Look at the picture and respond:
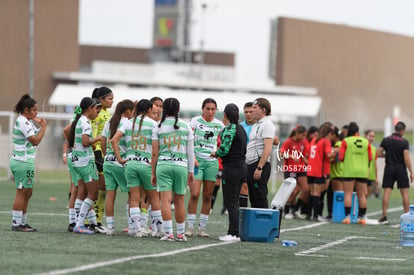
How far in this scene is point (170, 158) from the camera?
14.8 metres

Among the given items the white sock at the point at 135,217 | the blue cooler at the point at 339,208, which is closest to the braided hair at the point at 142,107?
the white sock at the point at 135,217

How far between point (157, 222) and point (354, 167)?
747 cm

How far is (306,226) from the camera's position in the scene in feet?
Answer: 66.7

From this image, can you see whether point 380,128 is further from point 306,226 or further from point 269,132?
point 269,132

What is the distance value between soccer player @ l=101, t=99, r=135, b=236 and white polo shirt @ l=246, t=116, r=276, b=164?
1880 millimetres

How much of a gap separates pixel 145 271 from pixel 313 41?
65.8 meters

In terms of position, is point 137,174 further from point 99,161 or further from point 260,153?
point 260,153

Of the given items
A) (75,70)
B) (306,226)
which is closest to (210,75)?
(75,70)

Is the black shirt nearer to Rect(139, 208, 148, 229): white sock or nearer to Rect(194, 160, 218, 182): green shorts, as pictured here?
Result: Rect(194, 160, 218, 182): green shorts

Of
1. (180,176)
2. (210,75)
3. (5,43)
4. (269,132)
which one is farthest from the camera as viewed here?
(210,75)

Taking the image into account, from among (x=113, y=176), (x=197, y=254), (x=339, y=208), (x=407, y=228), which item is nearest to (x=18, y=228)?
(x=113, y=176)

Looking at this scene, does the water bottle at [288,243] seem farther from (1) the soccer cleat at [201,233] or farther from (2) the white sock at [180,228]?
(2) the white sock at [180,228]

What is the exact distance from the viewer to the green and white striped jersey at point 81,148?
15523 millimetres

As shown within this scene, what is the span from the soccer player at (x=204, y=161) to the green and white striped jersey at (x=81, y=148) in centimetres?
148
